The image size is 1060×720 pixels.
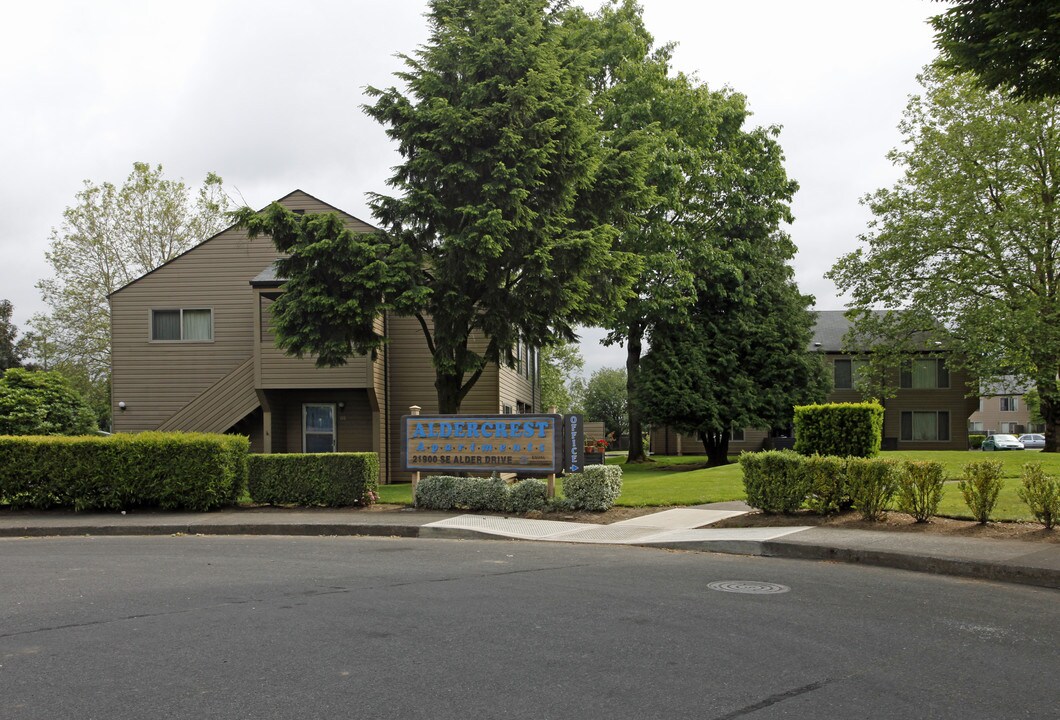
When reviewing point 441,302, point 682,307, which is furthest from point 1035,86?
point 682,307

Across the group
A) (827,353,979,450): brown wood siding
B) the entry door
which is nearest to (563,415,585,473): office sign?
the entry door

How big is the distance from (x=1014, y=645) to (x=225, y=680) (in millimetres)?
5283

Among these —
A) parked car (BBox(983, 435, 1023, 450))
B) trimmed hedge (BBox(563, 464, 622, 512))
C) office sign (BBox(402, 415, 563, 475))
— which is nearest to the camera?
trimmed hedge (BBox(563, 464, 622, 512))

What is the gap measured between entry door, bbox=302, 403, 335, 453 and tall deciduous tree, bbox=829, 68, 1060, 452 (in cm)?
2139

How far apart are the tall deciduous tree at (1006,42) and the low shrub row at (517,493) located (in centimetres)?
798

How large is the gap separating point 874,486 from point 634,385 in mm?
21344

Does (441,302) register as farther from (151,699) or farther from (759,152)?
(759,152)

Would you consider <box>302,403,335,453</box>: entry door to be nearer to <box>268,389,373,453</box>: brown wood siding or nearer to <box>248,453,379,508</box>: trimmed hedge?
<box>268,389,373,453</box>: brown wood siding

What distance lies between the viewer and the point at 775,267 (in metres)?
33.6

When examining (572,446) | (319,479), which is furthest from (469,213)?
(319,479)

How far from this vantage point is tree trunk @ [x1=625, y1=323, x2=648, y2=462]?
32.8m

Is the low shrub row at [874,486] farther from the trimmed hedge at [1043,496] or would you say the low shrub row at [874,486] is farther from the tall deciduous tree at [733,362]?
the tall deciduous tree at [733,362]

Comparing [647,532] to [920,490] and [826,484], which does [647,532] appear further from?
[920,490]

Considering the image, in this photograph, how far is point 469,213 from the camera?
55.3 feet
